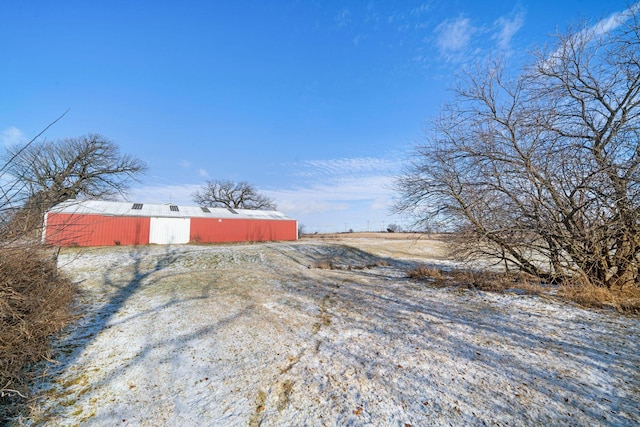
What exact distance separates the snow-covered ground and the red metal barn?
49.5 feet

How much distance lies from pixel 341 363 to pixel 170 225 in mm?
22087

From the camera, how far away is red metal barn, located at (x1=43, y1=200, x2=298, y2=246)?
18897mm

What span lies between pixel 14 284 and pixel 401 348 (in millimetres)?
5473

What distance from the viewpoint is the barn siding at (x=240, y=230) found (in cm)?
2320

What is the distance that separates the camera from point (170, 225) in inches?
861

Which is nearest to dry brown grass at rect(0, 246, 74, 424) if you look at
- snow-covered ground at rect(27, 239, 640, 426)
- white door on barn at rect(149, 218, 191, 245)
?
snow-covered ground at rect(27, 239, 640, 426)

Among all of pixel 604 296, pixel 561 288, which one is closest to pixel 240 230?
pixel 561 288

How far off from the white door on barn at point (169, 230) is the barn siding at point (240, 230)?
544mm

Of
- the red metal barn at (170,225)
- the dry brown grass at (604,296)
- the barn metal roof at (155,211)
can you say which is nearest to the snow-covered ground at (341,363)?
the dry brown grass at (604,296)

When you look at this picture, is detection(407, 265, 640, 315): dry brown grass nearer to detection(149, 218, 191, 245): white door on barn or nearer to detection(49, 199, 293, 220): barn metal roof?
detection(149, 218, 191, 245): white door on barn

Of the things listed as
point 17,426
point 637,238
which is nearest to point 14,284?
point 17,426

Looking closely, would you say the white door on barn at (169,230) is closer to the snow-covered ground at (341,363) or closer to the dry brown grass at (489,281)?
the snow-covered ground at (341,363)

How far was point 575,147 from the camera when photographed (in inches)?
256

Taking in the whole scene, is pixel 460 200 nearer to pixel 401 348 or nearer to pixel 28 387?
pixel 401 348
